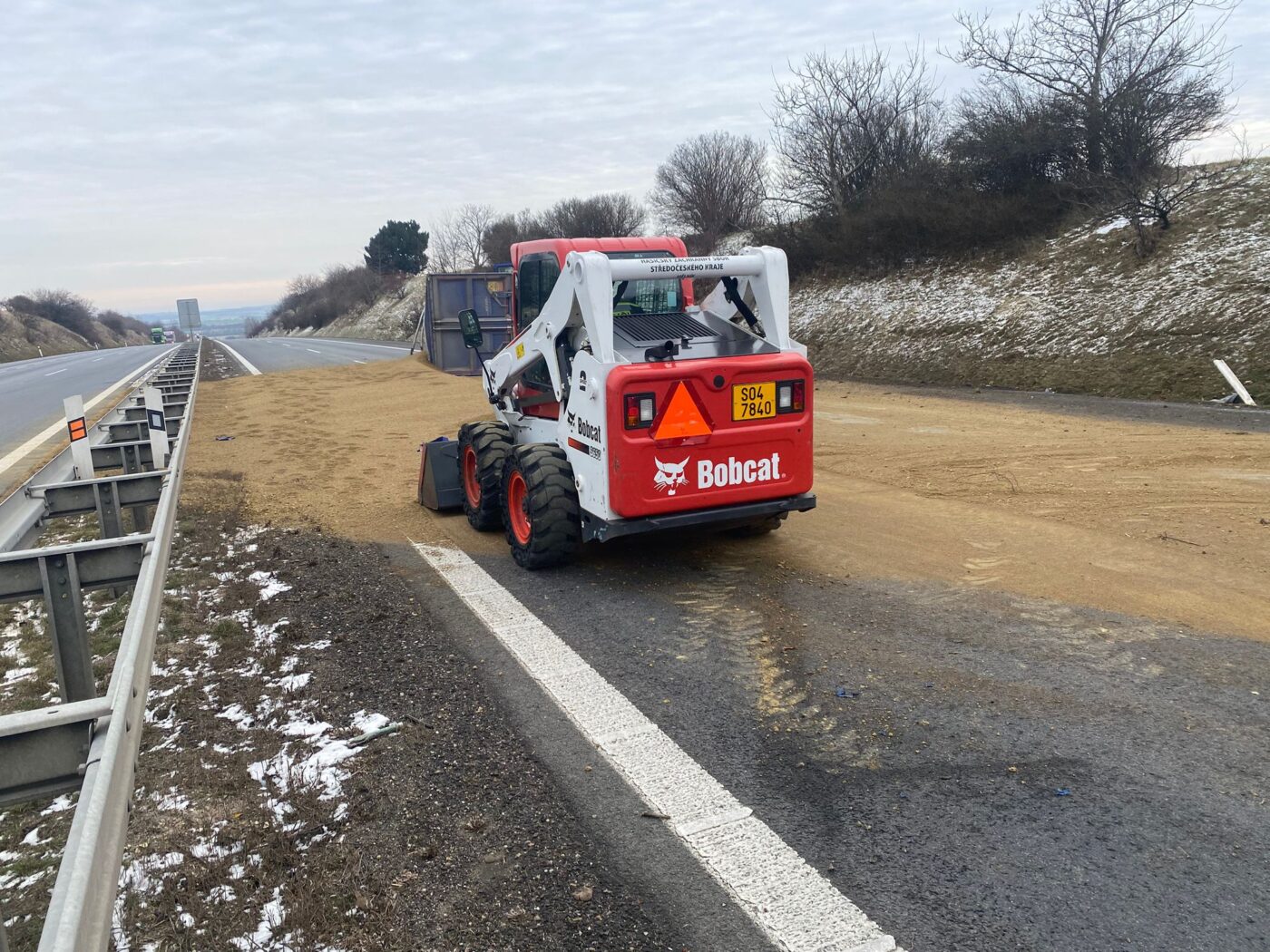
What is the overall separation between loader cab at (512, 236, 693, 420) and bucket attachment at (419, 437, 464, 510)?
1144 millimetres

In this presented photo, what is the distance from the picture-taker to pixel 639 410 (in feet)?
19.7

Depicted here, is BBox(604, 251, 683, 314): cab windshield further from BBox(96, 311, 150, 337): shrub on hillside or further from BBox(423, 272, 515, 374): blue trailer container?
BBox(96, 311, 150, 337): shrub on hillside

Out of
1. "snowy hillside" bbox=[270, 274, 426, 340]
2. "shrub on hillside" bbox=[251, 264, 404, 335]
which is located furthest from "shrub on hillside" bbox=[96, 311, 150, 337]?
"snowy hillside" bbox=[270, 274, 426, 340]

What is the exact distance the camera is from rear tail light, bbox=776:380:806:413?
641cm

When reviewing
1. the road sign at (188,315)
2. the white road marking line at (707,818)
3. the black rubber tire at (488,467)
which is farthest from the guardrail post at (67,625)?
the road sign at (188,315)

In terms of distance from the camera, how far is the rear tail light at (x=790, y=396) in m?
6.41

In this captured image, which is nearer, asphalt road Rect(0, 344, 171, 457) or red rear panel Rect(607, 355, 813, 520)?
red rear panel Rect(607, 355, 813, 520)

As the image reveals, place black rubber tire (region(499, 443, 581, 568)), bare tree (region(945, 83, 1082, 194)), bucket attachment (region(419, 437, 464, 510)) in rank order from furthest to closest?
1. bare tree (region(945, 83, 1082, 194))
2. bucket attachment (region(419, 437, 464, 510))
3. black rubber tire (region(499, 443, 581, 568))

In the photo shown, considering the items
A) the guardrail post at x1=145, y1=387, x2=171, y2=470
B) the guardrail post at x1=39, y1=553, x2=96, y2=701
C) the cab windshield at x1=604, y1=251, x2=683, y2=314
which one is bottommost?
the guardrail post at x1=39, y1=553, x2=96, y2=701

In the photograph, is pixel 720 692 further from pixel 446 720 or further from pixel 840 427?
pixel 840 427

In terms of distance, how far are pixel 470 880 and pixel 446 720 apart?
4.32 ft

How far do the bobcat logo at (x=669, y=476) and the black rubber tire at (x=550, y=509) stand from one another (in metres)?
0.82

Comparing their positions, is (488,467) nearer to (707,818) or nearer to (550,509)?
(550,509)

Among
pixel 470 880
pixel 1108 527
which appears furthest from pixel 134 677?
pixel 1108 527
